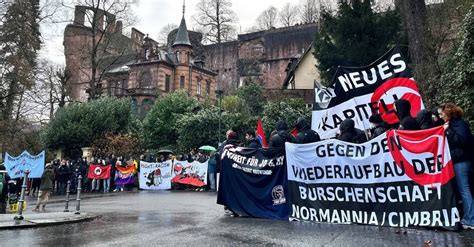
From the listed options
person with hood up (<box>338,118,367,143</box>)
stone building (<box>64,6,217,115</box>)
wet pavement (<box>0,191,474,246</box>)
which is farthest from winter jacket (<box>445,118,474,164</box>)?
stone building (<box>64,6,217,115</box>)

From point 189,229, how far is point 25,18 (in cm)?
2513

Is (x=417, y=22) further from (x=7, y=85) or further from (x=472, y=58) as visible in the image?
(x=7, y=85)

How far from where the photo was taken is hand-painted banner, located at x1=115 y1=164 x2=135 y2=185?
23773 millimetres

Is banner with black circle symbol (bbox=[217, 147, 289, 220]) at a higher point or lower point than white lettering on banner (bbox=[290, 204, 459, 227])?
higher

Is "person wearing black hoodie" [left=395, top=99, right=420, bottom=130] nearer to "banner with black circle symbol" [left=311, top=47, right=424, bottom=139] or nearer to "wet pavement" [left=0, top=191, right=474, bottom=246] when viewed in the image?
"banner with black circle symbol" [left=311, top=47, right=424, bottom=139]

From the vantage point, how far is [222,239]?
23.8 feet

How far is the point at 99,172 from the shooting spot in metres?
23.4

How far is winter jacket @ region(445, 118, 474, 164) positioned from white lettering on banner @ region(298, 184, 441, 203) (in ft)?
2.07

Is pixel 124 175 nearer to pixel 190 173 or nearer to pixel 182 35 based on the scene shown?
pixel 190 173

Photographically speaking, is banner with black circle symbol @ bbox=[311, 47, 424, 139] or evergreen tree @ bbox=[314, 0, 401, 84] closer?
banner with black circle symbol @ bbox=[311, 47, 424, 139]

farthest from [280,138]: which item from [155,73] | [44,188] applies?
[155,73]

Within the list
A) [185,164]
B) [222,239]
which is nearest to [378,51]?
[185,164]

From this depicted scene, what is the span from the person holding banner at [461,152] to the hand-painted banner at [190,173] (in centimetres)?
1511

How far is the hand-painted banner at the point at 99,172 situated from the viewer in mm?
23281
